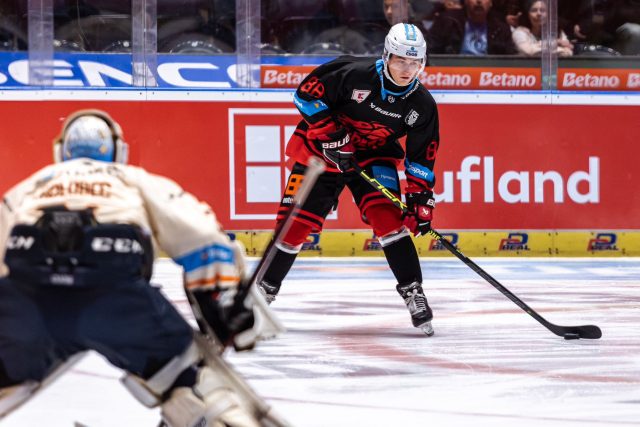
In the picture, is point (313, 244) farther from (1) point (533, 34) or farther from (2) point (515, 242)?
(1) point (533, 34)

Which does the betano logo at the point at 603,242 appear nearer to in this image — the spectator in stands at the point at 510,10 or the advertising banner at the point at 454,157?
the advertising banner at the point at 454,157

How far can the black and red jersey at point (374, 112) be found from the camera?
15.7 ft

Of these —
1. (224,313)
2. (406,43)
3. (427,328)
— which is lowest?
(427,328)

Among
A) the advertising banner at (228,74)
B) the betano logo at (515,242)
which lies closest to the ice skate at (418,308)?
the betano logo at (515,242)

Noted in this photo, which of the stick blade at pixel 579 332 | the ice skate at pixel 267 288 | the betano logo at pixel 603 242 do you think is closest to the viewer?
the stick blade at pixel 579 332

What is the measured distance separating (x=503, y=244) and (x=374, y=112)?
2878mm

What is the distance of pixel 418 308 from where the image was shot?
466 centimetres

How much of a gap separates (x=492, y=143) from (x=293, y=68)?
1.29 m

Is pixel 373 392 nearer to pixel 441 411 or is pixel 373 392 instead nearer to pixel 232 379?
pixel 441 411

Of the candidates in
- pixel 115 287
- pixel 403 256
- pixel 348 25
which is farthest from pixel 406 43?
pixel 348 25

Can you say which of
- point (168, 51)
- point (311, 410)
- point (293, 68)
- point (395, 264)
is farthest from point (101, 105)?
point (311, 410)

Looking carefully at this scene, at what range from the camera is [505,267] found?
6.96 meters

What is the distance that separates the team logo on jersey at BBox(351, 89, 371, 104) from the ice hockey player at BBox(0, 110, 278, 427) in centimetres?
260

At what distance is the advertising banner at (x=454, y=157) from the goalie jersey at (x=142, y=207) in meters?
4.98
